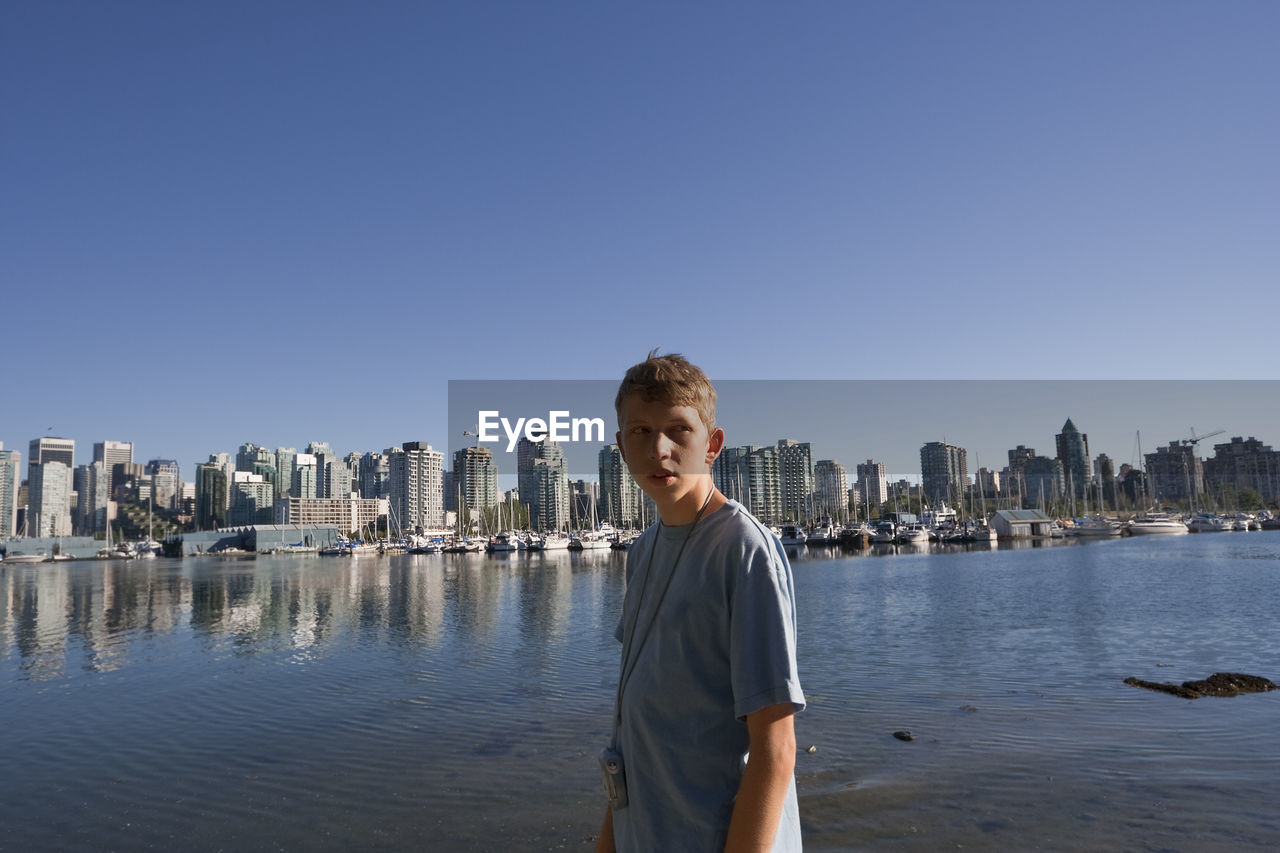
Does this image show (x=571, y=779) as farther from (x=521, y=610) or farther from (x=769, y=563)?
(x=521, y=610)

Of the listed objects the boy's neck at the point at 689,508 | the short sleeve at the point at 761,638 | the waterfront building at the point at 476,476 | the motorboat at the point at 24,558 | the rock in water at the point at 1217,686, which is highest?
the waterfront building at the point at 476,476

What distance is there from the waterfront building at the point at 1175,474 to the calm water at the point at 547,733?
546 feet

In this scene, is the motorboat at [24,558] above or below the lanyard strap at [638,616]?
below

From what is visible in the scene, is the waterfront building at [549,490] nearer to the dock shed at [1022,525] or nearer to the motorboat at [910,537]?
the motorboat at [910,537]

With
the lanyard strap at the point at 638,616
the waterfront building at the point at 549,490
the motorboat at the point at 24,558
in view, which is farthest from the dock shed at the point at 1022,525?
the motorboat at the point at 24,558

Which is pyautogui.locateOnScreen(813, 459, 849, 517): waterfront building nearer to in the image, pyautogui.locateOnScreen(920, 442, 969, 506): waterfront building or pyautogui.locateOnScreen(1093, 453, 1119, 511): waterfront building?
pyautogui.locateOnScreen(920, 442, 969, 506): waterfront building

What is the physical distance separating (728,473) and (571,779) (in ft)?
470

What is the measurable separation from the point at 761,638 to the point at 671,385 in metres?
0.72

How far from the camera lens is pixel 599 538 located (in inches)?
4343

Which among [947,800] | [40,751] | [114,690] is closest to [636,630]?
[947,800]

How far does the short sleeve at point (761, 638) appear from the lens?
1.83 meters

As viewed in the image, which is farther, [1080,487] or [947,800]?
[1080,487]

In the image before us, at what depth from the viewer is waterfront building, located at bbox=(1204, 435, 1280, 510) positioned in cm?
16975

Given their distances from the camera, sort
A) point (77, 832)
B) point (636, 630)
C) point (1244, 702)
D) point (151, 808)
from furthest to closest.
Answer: point (1244, 702) → point (151, 808) → point (77, 832) → point (636, 630)
